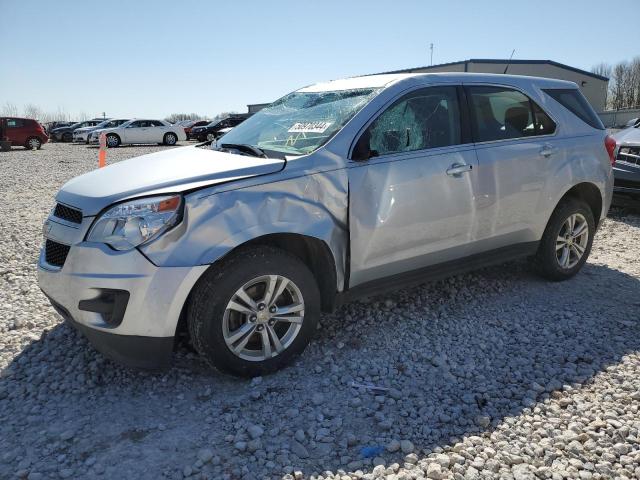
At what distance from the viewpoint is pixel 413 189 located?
349cm

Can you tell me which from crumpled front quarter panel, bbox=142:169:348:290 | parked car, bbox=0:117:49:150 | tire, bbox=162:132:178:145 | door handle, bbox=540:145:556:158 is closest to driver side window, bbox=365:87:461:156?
crumpled front quarter panel, bbox=142:169:348:290

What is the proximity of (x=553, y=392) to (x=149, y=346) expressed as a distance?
2333 millimetres

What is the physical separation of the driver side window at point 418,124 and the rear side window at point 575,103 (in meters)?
1.28

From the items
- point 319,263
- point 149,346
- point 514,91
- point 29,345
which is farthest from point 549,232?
point 29,345

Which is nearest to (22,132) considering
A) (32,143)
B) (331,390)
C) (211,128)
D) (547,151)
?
(32,143)

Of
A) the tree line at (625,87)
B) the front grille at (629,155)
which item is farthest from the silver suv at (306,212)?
the tree line at (625,87)

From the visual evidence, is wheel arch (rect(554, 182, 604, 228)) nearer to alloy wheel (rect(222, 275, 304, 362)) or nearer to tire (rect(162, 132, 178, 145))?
alloy wheel (rect(222, 275, 304, 362))

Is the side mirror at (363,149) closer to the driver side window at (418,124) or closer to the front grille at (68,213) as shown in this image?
the driver side window at (418,124)

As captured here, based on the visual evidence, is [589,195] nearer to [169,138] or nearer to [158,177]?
[158,177]

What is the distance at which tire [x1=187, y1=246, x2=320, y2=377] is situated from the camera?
9.41 ft

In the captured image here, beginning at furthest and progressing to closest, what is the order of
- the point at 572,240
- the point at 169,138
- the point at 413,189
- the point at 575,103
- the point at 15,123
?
the point at 169,138 < the point at 15,123 < the point at 572,240 < the point at 575,103 < the point at 413,189

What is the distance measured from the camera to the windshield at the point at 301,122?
3.39 m

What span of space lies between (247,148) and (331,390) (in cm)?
171

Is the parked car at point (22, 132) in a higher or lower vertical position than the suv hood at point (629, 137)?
higher
